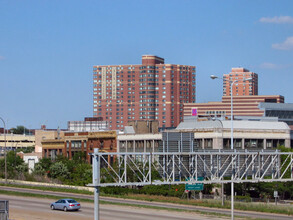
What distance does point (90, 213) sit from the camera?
217ft

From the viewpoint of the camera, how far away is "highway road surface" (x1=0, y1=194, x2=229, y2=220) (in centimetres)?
6238

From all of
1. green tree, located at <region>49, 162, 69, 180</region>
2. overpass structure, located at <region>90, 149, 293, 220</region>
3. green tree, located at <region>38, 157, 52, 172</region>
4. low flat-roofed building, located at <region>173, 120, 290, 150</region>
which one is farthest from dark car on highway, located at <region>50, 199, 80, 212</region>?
green tree, located at <region>38, 157, 52, 172</region>

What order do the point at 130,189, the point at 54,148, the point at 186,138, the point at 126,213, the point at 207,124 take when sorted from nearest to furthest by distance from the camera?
the point at 186,138, the point at 126,213, the point at 130,189, the point at 207,124, the point at 54,148

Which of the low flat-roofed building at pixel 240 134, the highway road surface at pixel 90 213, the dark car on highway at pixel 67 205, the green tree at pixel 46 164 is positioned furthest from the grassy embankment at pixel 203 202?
the low flat-roofed building at pixel 240 134

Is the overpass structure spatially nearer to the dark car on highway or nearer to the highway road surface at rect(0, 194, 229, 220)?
the highway road surface at rect(0, 194, 229, 220)

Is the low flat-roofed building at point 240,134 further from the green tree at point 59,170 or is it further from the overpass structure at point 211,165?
the overpass structure at point 211,165

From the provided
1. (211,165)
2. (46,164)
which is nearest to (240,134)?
(46,164)

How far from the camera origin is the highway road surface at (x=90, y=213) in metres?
62.4

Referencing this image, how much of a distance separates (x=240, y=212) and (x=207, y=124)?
35.9 m

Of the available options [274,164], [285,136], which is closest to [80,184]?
[285,136]

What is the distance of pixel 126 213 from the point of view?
221ft

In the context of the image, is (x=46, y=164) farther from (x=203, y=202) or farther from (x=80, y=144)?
(x=203, y=202)

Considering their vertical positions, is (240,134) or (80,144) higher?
(240,134)

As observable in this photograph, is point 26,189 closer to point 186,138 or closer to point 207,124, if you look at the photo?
point 207,124
